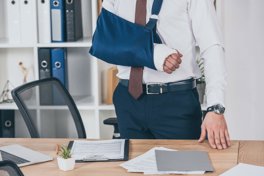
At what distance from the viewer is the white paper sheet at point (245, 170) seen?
5.98 ft

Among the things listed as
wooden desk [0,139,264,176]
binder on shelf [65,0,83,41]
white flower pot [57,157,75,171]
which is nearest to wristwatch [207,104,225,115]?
wooden desk [0,139,264,176]

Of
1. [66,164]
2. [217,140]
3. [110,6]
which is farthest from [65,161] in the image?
[110,6]

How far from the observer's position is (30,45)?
3502 mm

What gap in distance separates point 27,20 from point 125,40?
137cm

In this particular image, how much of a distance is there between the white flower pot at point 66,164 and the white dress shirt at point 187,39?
0.56 m

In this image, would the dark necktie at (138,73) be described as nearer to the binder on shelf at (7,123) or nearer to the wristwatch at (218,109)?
the wristwatch at (218,109)

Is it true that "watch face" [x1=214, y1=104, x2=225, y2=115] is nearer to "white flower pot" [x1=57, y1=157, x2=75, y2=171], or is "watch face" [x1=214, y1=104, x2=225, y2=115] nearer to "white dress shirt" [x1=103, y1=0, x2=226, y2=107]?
"white dress shirt" [x1=103, y1=0, x2=226, y2=107]

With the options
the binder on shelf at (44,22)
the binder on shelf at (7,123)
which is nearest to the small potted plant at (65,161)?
the binder on shelf at (44,22)

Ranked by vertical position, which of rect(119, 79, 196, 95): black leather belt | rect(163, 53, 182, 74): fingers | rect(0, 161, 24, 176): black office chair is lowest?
rect(0, 161, 24, 176): black office chair

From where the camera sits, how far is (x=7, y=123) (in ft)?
12.1

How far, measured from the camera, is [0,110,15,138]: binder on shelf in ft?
12.0

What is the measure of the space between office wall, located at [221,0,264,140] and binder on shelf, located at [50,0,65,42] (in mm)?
1010

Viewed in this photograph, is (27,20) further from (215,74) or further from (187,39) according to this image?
(215,74)

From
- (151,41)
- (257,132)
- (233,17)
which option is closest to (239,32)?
(233,17)
